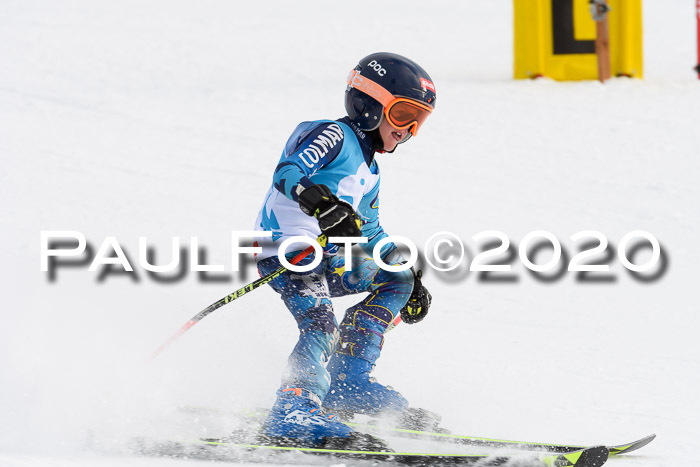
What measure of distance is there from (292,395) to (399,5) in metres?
15.8

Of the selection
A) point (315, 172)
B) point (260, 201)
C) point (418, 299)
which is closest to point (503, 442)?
point (418, 299)

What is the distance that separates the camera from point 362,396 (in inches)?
152

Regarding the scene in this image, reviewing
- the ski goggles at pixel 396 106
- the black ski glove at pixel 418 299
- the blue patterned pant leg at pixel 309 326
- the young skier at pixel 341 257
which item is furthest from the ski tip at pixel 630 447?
the ski goggles at pixel 396 106

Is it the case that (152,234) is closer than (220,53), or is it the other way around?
(152,234)

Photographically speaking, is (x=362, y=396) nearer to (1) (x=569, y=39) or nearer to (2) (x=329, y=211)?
(2) (x=329, y=211)

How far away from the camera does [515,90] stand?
1109 cm

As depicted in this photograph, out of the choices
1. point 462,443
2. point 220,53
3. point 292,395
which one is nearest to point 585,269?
point 462,443

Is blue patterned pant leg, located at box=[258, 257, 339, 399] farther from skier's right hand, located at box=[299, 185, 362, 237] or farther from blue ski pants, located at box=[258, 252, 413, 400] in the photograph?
skier's right hand, located at box=[299, 185, 362, 237]

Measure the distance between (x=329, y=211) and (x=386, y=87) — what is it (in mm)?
697

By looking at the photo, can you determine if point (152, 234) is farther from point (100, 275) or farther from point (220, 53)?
point (220, 53)

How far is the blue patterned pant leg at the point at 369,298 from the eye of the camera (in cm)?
391

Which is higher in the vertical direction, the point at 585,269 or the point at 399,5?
the point at 399,5

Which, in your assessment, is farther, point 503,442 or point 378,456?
point 503,442

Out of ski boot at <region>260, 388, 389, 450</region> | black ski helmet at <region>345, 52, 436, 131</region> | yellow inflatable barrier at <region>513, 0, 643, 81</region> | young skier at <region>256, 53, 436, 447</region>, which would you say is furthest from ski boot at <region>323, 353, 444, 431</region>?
yellow inflatable barrier at <region>513, 0, 643, 81</region>
